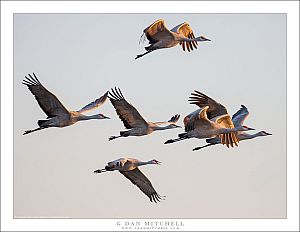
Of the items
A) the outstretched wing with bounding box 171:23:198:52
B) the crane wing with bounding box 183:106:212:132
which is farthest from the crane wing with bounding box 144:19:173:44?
the crane wing with bounding box 183:106:212:132

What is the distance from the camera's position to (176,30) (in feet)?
69.6

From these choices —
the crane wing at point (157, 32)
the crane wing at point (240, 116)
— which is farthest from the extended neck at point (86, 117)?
the crane wing at point (240, 116)

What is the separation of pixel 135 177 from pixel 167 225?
109 centimetres

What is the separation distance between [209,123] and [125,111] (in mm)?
1870

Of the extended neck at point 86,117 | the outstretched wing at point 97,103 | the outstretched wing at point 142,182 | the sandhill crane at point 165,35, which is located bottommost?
the outstretched wing at point 142,182

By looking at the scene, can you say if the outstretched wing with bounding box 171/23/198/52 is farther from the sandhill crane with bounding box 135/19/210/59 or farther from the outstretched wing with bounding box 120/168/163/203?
the outstretched wing with bounding box 120/168/163/203

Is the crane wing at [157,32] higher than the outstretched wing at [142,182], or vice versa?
the crane wing at [157,32]

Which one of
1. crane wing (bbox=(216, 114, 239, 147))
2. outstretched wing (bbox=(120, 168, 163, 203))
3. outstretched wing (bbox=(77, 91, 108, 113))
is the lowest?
outstretched wing (bbox=(120, 168, 163, 203))

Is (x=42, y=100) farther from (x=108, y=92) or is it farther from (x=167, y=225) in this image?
(x=167, y=225)

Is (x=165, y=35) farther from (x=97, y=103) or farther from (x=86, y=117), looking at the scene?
(x=86, y=117)

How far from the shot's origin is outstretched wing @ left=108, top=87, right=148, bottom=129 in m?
20.5

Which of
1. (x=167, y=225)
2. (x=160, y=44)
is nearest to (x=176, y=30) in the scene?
(x=160, y=44)

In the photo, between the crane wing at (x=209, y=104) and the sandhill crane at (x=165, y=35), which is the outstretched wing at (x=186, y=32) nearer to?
the sandhill crane at (x=165, y=35)

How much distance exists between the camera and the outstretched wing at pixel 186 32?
2131 cm
